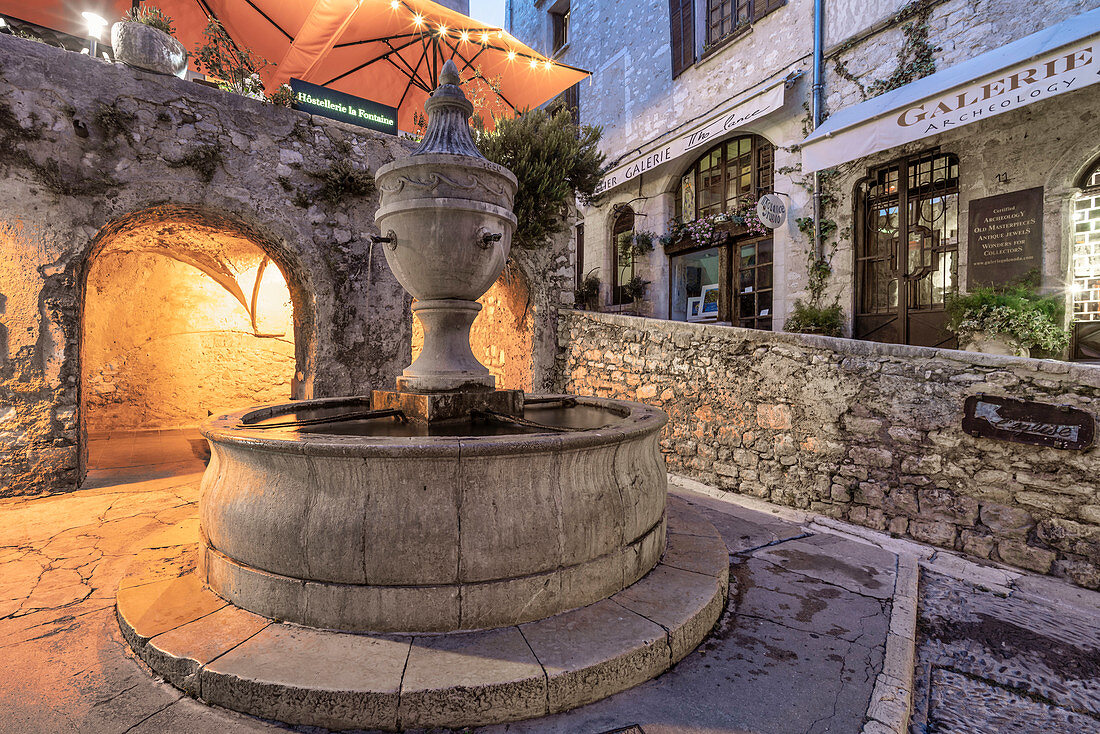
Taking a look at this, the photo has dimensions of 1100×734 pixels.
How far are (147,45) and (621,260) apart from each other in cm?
873

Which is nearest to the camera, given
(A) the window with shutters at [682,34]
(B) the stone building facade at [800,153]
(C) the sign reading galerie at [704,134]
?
(B) the stone building facade at [800,153]

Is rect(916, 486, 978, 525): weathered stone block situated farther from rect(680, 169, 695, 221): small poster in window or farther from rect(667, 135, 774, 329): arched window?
rect(680, 169, 695, 221): small poster in window

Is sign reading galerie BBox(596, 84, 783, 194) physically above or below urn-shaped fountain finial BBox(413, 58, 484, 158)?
above

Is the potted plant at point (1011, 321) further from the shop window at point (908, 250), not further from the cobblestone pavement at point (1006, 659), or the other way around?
the cobblestone pavement at point (1006, 659)

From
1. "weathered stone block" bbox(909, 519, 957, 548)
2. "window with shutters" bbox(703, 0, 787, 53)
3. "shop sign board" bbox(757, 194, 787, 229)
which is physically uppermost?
"window with shutters" bbox(703, 0, 787, 53)

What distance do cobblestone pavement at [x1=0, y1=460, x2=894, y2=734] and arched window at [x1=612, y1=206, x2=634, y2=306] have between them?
832cm

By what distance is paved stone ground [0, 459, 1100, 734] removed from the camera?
5.17ft

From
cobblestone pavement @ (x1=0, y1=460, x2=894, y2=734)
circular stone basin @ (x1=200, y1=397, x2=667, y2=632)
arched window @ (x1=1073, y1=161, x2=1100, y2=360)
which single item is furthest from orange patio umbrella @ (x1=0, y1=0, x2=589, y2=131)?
arched window @ (x1=1073, y1=161, x2=1100, y2=360)

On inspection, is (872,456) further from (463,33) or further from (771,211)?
(463,33)

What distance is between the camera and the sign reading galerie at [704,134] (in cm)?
772

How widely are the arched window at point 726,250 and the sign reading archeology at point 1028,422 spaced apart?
5120mm

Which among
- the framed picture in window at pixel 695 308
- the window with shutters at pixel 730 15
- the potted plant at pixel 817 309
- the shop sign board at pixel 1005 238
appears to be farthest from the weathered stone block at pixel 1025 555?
the window with shutters at pixel 730 15

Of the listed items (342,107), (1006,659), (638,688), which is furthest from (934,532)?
(342,107)

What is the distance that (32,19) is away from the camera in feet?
19.2
